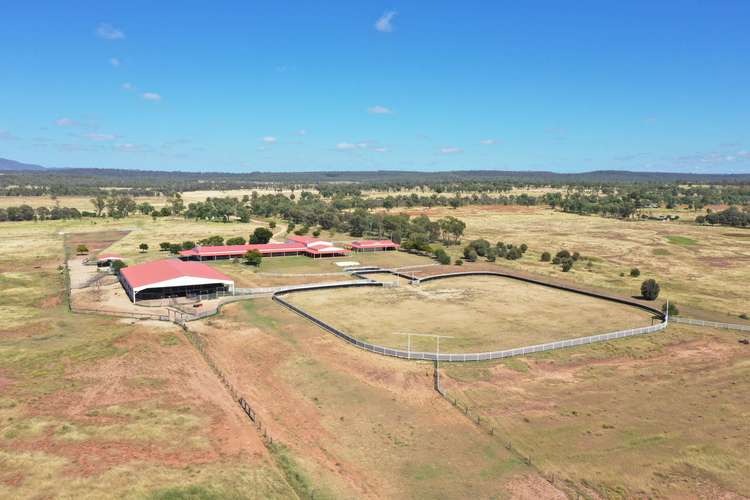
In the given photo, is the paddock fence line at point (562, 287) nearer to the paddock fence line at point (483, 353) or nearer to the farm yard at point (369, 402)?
the farm yard at point (369, 402)

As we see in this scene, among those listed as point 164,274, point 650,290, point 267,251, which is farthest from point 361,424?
point 267,251

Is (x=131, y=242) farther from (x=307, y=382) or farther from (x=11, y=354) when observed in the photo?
(x=307, y=382)

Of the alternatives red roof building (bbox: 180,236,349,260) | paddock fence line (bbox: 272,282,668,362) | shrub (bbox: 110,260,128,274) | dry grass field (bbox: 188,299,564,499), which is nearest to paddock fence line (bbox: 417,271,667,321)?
paddock fence line (bbox: 272,282,668,362)

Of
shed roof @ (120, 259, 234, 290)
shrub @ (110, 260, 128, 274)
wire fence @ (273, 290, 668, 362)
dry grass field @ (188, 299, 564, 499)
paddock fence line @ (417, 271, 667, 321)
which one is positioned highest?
shed roof @ (120, 259, 234, 290)

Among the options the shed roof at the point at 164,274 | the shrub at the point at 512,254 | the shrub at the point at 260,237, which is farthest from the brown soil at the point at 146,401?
the shrub at the point at 512,254

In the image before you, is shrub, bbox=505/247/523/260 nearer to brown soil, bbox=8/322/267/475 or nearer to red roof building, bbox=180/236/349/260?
red roof building, bbox=180/236/349/260

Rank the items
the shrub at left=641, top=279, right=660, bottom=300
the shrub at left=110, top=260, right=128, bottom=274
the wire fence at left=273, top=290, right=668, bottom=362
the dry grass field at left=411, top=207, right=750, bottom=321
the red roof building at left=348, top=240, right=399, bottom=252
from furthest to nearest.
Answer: the red roof building at left=348, top=240, right=399, bottom=252 < the shrub at left=110, top=260, right=128, bottom=274 < the dry grass field at left=411, top=207, right=750, bottom=321 < the shrub at left=641, top=279, right=660, bottom=300 < the wire fence at left=273, top=290, right=668, bottom=362
